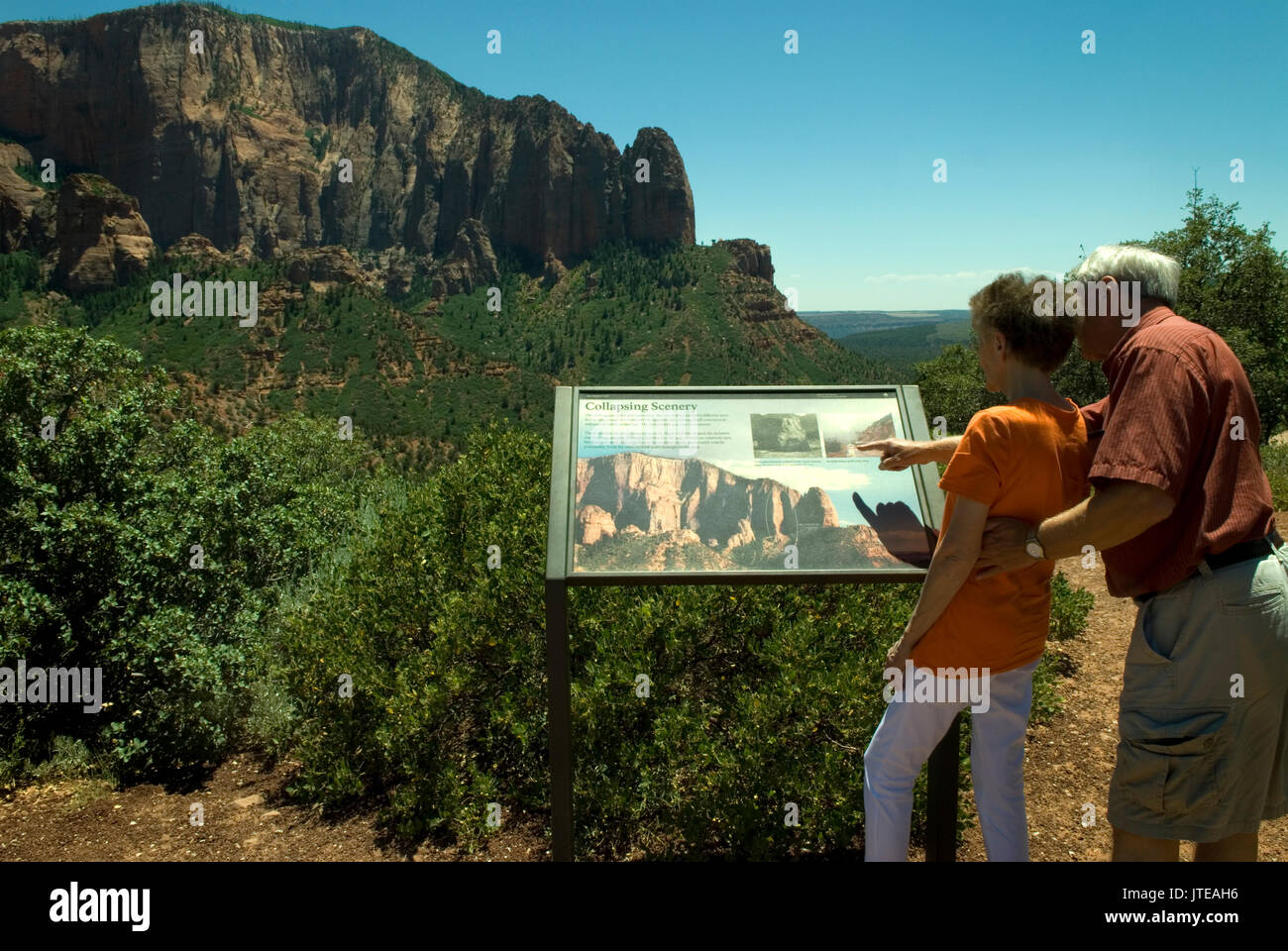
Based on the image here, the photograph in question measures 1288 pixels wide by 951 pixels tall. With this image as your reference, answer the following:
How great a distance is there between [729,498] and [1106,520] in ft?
3.83

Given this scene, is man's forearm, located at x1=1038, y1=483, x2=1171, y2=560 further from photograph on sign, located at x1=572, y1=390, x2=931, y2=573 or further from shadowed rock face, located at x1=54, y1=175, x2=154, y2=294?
shadowed rock face, located at x1=54, y1=175, x2=154, y2=294

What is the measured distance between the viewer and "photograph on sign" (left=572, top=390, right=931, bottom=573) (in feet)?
8.95

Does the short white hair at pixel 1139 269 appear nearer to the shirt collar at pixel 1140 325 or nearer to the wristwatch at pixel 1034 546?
the shirt collar at pixel 1140 325

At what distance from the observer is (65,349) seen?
18.8 ft

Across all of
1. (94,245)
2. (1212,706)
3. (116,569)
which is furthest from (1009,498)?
(94,245)

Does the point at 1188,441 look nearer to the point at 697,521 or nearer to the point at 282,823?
the point at 697,521

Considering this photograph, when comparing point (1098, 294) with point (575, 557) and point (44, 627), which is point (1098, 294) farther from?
point (44, 627)

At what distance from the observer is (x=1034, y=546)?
2.16m

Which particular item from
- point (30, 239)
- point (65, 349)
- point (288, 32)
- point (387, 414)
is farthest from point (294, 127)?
point (65, 349)

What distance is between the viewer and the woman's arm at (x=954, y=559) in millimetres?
2180

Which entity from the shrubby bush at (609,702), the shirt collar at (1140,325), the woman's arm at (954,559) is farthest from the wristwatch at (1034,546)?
the shrubby bush at (609,702)

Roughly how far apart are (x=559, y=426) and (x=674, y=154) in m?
98.2

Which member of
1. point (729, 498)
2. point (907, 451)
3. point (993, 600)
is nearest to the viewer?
point (993, 600)

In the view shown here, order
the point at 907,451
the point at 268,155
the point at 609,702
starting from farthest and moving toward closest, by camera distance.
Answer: the point at 268,155 < the point at 609,702 < the point at 907,451
